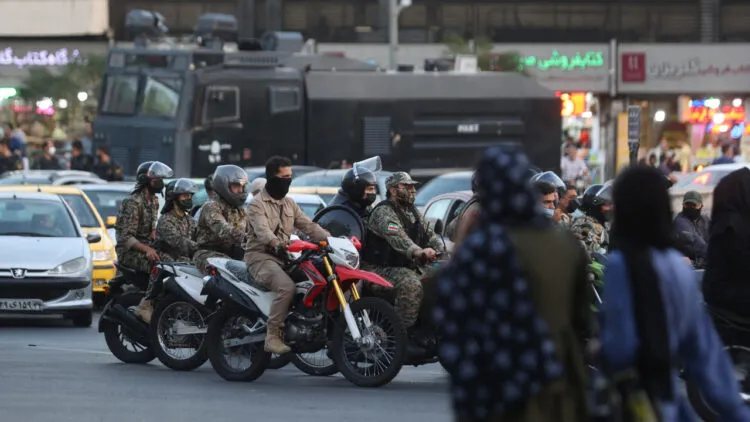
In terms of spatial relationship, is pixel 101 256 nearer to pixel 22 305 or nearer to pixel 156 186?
pixel 22 305

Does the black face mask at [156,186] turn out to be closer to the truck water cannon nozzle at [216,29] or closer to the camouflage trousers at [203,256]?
the camouflage trousers at [203,256]

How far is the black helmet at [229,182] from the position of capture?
1355 cm

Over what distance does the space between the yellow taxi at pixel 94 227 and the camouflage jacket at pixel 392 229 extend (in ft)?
23.6

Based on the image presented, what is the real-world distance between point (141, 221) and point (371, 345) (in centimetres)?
347

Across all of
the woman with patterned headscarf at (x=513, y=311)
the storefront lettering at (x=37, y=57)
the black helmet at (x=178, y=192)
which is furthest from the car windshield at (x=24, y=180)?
the storefront lettering at (x=37, y=57)

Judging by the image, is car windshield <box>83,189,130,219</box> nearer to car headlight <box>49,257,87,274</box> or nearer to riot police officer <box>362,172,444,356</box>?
car headlight <box>49,257,87,274</box>

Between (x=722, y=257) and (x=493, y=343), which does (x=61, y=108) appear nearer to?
(x=722, y=257)

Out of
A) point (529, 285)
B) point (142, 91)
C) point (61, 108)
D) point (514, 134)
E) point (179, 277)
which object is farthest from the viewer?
point (61, 108)

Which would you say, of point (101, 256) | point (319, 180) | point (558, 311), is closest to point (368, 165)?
point (101, 256)

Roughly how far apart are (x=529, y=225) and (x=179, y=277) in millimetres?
7993

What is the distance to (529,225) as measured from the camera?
555cm

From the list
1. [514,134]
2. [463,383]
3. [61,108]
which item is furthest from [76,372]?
[61,108]

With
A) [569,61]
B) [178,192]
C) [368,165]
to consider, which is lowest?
[178,192]

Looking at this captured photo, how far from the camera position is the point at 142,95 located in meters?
29.7
